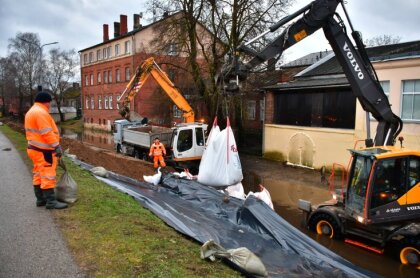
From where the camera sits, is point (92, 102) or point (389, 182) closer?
point (389, 182)

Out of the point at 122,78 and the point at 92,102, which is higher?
the point at 122,78

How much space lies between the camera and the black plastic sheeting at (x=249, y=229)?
18.7 ft

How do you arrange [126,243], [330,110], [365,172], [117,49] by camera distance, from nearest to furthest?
[126,243]
[365,172]
[330,110]
[117,49]

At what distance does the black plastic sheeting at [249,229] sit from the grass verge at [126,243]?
1.81 ft

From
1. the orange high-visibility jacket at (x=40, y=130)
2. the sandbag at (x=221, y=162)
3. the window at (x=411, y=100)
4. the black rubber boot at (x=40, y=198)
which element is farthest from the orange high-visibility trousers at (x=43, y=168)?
the window at (x=411, y=100)

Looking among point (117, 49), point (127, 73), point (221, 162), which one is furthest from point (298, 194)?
point (117, 49)

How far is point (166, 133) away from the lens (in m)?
18.1

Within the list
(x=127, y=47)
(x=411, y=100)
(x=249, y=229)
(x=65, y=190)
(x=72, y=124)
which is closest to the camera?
(x=65, y=190)

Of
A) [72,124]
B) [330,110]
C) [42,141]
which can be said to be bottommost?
[72,124]

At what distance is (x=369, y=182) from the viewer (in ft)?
25.2

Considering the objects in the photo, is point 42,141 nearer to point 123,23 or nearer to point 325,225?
point 325,225

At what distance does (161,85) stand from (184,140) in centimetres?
404

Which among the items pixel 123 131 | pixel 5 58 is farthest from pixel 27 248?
pixel 5 58

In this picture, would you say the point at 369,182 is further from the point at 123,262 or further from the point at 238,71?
the point at 123,262
